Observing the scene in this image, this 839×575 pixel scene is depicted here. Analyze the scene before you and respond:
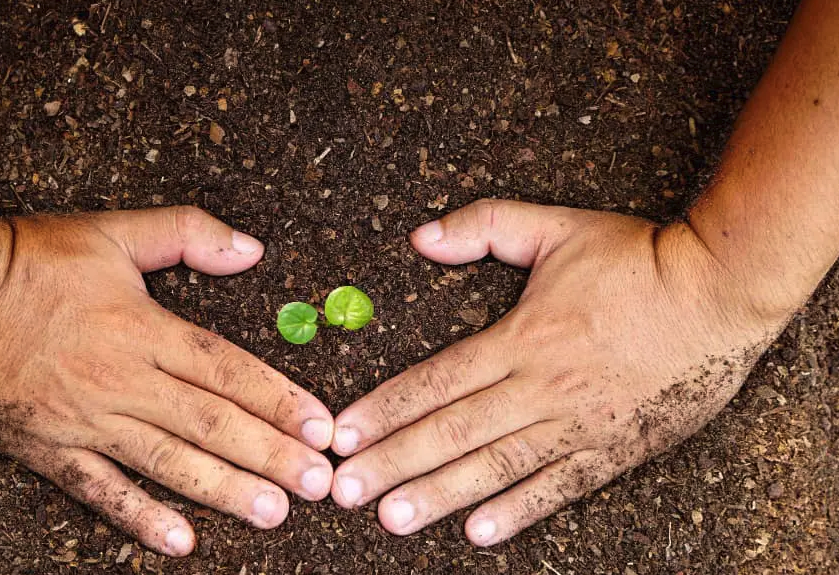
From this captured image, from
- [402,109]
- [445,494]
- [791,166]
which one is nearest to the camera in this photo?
[791,166]

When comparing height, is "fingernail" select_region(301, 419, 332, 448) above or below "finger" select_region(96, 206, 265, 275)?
below

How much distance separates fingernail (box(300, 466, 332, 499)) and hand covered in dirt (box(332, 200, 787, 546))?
2 centimetres

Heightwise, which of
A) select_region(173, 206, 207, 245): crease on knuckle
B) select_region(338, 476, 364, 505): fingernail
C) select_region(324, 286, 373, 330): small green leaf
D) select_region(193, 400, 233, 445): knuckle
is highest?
select_region(173, 206, 207, 245): crease on knuckle

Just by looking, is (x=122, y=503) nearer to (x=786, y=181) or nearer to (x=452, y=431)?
(x=452, y=431)

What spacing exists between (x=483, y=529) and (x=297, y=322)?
603mm

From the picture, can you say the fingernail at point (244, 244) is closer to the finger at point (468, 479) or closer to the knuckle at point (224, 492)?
the knuckle at point (224, 492)

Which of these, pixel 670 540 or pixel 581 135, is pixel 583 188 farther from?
pixel 670 540

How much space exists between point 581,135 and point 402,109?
425 millimetres

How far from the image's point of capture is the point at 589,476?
1783 mm

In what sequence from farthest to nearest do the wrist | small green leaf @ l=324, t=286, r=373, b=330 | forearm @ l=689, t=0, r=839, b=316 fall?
small green leaf @ l=324, t=286, r=373, b=330, the wrist, forearm @ l=689, t=0, r=839, b=316

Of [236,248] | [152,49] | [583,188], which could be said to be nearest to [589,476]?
[583,188]

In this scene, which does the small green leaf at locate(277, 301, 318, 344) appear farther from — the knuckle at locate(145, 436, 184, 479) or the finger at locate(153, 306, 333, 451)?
the knuckle at locate(145, 436, 184, 479)

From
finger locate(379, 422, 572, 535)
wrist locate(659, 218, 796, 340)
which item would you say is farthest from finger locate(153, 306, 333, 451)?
wrist locate(659, 218, 796, 340)

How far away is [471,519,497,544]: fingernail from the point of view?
1.77 meters
